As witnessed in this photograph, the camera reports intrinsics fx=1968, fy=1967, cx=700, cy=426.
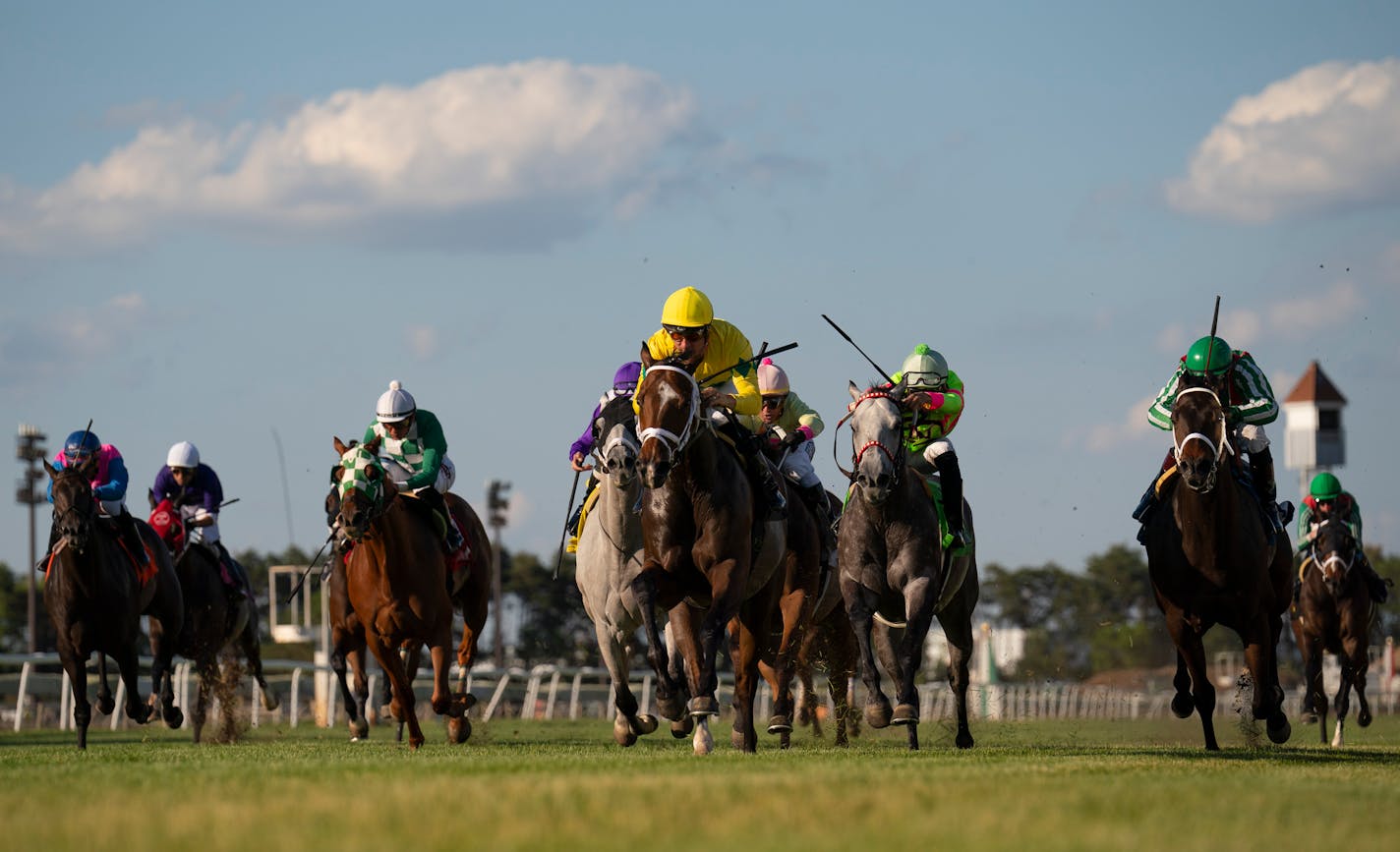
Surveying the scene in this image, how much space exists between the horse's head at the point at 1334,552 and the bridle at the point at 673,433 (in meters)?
11.6

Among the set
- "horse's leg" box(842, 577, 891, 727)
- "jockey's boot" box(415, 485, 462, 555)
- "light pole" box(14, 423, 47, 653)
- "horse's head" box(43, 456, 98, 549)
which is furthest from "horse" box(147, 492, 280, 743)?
"light pole" box(14, 423, 47, 653)

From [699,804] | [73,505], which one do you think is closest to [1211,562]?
[699,804]

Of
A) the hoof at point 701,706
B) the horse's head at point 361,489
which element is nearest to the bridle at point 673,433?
the hoof at point 701,706

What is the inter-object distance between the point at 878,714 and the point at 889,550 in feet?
5.30

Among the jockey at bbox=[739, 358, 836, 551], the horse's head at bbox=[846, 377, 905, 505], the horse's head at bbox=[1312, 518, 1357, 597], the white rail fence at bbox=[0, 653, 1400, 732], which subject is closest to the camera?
the horse's head at bbox=[846, 377, 905, 505]

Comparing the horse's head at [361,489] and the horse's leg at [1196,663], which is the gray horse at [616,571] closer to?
the horse's head at [361,489]

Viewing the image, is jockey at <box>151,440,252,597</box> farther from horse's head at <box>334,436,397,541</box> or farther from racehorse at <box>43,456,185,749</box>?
horse's head at <box>334,436,397,541</box>

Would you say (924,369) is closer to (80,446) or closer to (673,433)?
(673,433)

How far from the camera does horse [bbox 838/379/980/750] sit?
41.9ft

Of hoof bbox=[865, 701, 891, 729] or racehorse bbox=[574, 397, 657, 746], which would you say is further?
racehorse bbox=[574, 397, 657, 746]

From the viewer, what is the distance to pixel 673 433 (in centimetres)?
1116

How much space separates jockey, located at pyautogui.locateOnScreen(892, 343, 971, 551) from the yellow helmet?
80.4 inches

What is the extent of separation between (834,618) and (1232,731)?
Answer: 14.1 ft

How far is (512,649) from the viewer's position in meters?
74.2
